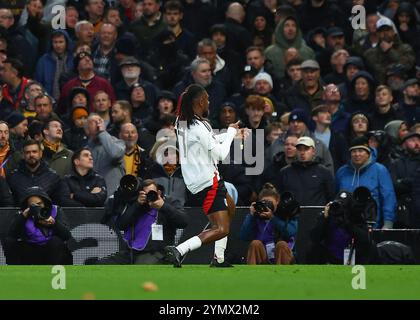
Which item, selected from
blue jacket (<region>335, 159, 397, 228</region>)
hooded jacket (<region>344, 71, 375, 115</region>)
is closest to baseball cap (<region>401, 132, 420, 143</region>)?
blue jacket (<region>335, 159, 397, 228</region>)

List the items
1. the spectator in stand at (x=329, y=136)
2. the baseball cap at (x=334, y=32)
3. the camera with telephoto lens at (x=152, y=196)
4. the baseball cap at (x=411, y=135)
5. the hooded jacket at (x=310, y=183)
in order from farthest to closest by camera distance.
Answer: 1. the baseball cap at (x=334, y=32)
2. the spectator in stand at (x=329, y=136)
3. the baseball cap at (x=411, y=135)
4. the hooded jacket at (x=310, y=183)
5. the camera with telephoto lens at (x=152, y=196)

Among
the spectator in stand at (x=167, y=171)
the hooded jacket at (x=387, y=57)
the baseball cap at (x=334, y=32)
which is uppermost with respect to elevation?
the baseball cap at (x=334, y=32)

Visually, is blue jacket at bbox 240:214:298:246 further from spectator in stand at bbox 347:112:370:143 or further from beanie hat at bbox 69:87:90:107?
beanie hat at bbox 69:87:90:107

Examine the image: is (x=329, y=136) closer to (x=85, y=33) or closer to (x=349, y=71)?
(x=349, y=71)

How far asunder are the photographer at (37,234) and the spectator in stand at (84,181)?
104cm

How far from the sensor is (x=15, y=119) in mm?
19203

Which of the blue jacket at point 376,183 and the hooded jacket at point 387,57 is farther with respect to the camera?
the hooded jacket at point 387,57

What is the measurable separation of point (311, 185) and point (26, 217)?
3996 millimetres

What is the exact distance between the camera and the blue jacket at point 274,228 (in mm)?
16422

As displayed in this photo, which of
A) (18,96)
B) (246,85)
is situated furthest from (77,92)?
(246,85)

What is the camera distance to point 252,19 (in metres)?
23.3

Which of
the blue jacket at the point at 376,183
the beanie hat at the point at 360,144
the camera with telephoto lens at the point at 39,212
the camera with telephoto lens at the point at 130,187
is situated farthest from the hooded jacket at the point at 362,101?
the camera with telephoto lens at the point at 39,212

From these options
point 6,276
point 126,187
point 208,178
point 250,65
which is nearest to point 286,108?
point 250,65

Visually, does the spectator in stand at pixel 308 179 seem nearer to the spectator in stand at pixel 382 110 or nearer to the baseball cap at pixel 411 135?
the baseball cap at pixel 411 135
